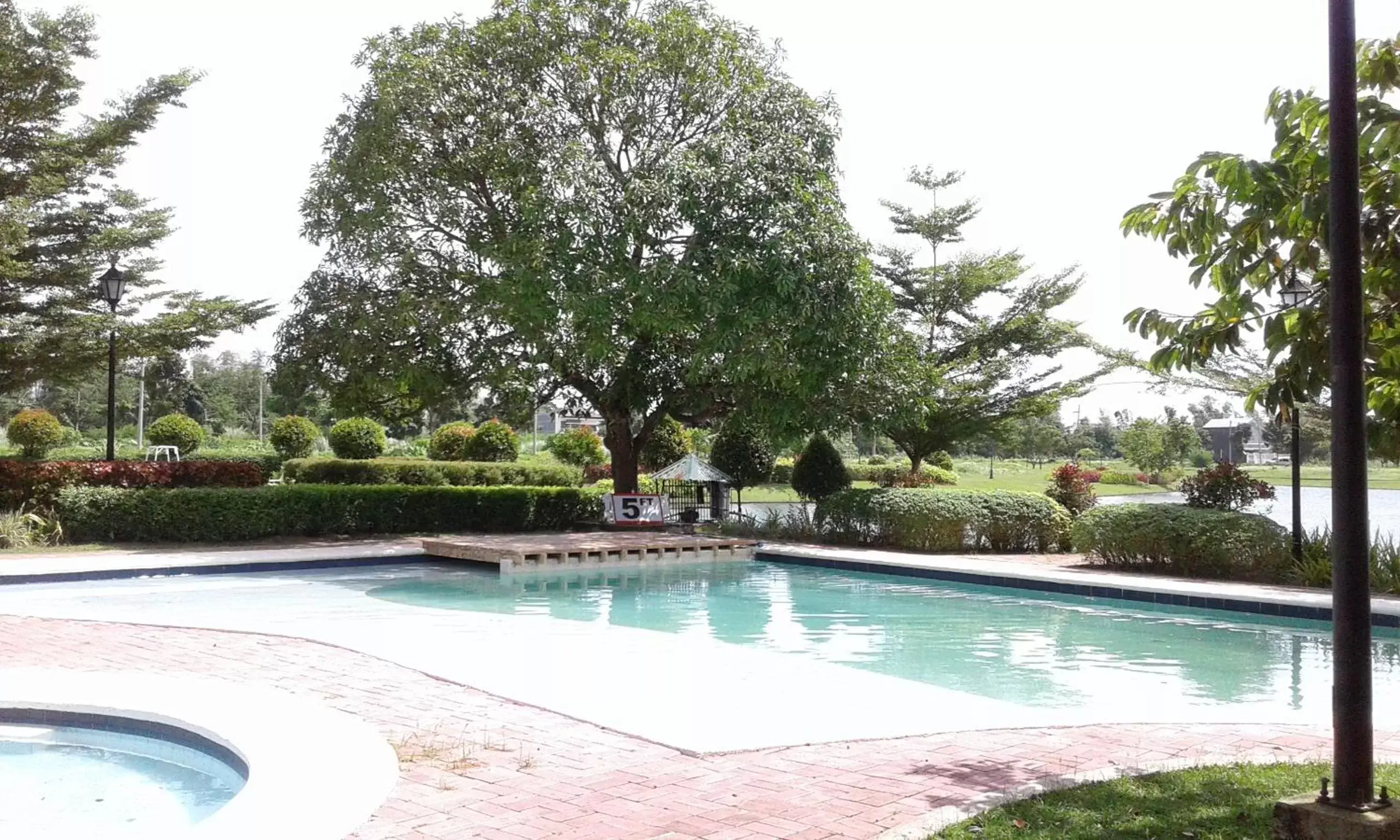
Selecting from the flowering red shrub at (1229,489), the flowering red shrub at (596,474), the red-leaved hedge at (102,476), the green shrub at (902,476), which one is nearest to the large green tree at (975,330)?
the green shrub at (902,476)

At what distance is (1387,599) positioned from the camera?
36.3 feet

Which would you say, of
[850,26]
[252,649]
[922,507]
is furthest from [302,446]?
[850,26]

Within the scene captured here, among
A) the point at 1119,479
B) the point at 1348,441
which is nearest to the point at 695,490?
the point at 1348,441

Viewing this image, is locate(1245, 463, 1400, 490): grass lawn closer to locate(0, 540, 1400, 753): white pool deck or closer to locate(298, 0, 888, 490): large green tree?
locate(298, 0, 888, 490): large green tree

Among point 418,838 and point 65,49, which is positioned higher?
point 65,49

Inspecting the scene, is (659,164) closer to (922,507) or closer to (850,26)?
(922,507)

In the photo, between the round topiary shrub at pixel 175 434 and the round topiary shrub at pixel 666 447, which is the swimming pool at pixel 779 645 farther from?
the round topiary shrub at pixel 175 434

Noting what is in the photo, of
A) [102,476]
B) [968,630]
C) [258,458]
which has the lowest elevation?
[968,630]

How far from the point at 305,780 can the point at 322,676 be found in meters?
2.66

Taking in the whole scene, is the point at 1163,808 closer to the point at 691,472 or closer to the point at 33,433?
the point at 691,472

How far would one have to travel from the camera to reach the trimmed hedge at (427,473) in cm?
2623

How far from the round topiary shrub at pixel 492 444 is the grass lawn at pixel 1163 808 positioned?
84.5 feet

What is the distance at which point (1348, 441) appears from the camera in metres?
3.37

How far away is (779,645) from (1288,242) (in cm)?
643
